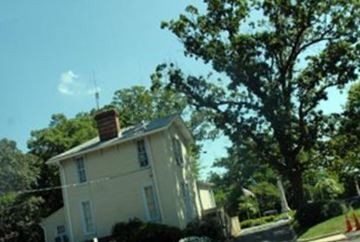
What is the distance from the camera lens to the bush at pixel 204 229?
92.5 feet

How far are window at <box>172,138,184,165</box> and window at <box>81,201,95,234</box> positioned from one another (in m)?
5.77

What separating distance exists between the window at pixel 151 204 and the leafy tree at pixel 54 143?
18248 mm

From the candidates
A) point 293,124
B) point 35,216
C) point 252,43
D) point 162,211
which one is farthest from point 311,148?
point 35,216

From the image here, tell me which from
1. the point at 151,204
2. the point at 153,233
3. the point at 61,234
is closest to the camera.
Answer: the point at 153,233

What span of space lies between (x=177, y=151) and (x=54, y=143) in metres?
22.9

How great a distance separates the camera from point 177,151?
1286 inches

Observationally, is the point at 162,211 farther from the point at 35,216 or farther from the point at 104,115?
the point at 35,216

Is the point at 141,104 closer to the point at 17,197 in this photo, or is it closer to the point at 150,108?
the point at 150,108

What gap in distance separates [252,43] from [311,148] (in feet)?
24.3

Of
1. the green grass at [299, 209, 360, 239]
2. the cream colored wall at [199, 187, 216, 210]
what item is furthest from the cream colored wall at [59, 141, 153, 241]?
the green grass at [299, 209, 360, 239]

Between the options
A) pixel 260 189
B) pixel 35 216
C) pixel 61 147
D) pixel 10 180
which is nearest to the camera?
pixel 35 216

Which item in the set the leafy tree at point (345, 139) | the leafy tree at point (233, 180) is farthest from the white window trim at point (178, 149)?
the leafy tree at point (233, 180)

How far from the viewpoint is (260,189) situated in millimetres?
60969

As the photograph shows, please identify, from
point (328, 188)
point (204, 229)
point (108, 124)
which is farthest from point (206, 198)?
point (328, 188)
